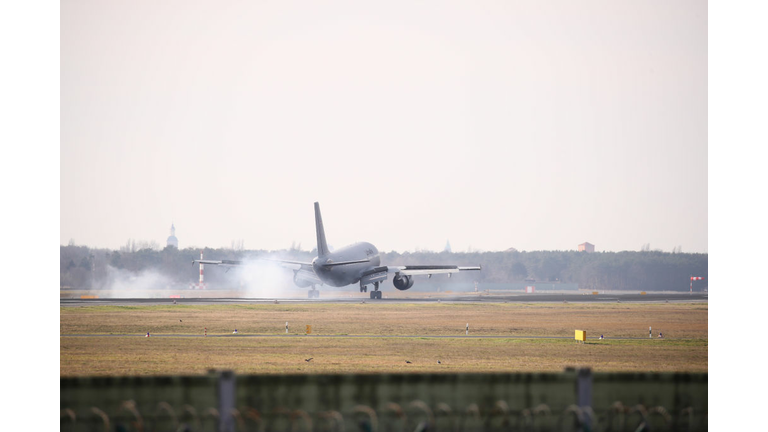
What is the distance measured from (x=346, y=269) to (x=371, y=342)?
5521 centimetres

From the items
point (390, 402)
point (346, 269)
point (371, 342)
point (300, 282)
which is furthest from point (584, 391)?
point (300, 282)

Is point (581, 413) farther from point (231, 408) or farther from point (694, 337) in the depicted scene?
point (694, 337)

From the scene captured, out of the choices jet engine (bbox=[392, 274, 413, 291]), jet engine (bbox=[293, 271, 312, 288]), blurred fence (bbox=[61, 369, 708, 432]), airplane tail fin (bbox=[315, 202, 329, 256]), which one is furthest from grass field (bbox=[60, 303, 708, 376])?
jet engine (bbox=[293, 271, 312, 288])

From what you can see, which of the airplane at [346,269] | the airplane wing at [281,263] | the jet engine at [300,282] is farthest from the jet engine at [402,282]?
the airplane wing at [281,263]

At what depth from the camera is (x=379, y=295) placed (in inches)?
4262

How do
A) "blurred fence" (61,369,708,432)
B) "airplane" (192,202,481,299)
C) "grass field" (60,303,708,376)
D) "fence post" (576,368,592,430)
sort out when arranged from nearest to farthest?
"blurred fence" (61,369,708,432) < "fence post" (576,368,592,430) < "grass field" (60,303,708,376) < "airplane" (192,202,481,299)

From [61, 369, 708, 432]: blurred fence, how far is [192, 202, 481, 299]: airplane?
87.6 meters

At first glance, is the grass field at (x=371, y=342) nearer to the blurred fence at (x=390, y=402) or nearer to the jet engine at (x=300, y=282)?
the blurred fence at (x=390, y=402)

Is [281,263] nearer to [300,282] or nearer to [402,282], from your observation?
[300,282]

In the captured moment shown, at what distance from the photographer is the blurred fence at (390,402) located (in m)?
11.8

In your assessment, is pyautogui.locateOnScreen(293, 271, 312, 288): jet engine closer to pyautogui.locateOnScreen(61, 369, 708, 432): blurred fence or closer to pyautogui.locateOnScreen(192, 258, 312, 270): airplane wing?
pyautogui.locateOnScreen(192, 258, 312, 270): airplane wing

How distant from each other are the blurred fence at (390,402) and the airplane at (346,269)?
87.6 m

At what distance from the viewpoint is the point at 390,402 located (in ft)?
39.9

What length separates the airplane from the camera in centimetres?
10075
